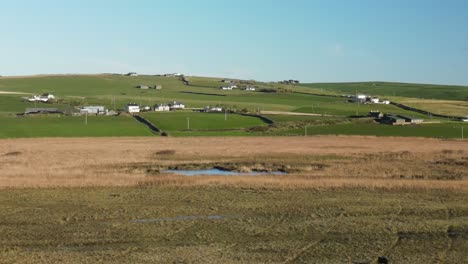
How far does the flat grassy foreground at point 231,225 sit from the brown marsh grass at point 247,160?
305 cm

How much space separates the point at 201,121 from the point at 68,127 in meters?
22.0

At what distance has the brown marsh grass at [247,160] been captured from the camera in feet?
135

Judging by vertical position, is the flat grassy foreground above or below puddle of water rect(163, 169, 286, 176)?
above

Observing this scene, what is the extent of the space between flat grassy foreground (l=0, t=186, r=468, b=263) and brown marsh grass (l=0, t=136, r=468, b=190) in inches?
120

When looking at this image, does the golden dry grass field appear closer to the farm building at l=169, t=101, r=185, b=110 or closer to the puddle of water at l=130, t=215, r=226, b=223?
the puddle of water at l=130, t=215, r=226, b=223

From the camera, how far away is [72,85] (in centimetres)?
18412

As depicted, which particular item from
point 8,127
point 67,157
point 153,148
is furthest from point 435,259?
point 8,127

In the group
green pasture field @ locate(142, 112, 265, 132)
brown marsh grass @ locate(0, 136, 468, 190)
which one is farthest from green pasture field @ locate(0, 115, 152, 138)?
brown marsh grass @ locate(0, 136, 468, 190)

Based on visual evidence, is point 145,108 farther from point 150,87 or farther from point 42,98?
point 150,87

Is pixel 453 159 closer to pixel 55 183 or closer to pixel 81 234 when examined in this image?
pixel 55 183

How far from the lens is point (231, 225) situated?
28.2m

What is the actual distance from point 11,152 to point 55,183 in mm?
25304

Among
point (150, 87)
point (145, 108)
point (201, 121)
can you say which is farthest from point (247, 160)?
point (150, 87)

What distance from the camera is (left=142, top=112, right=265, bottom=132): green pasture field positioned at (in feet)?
306
